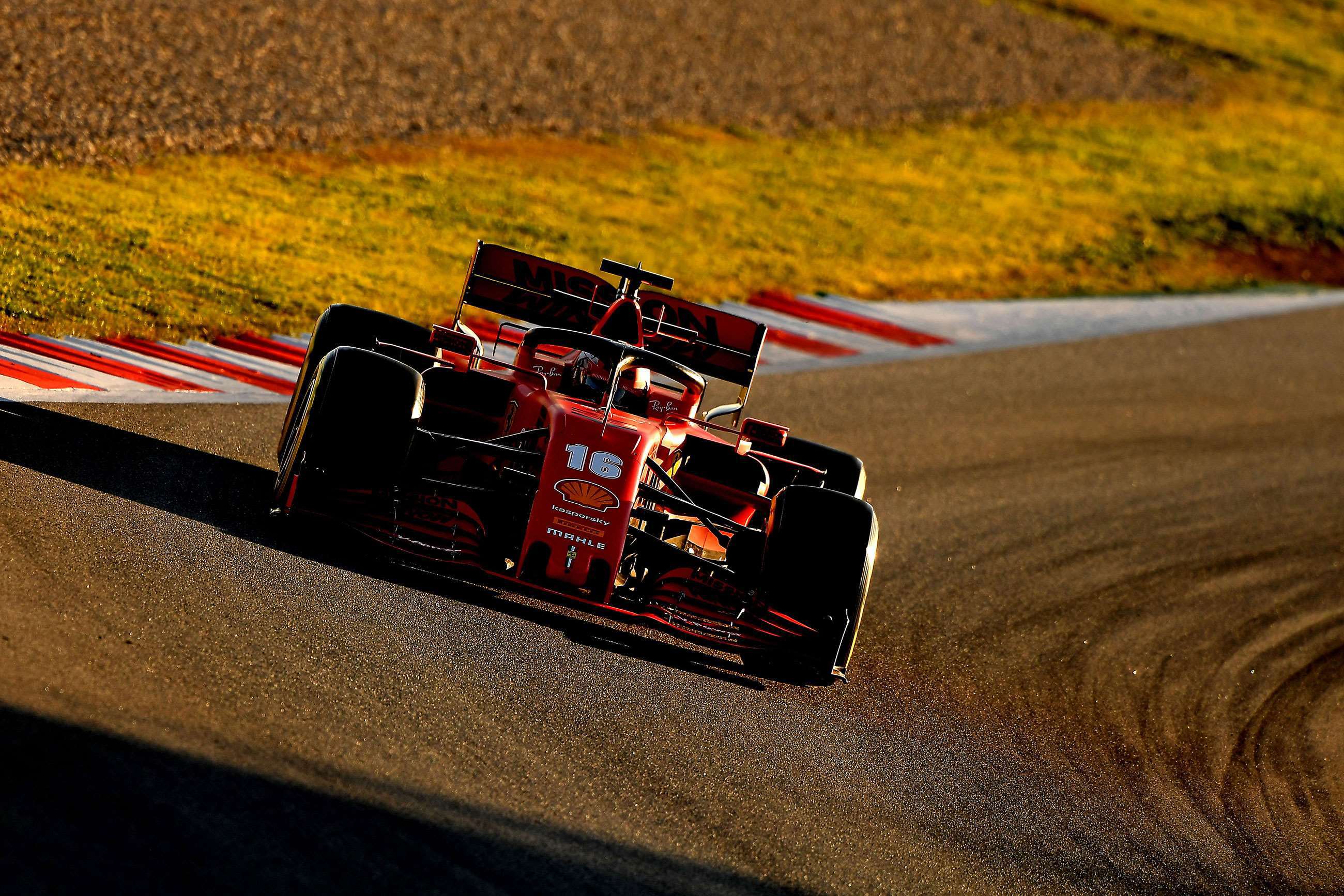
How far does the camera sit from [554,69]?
2359cm

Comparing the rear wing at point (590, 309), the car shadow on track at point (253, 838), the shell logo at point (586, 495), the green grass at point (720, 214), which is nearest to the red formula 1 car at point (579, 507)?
the shell logo at point (586, 495)

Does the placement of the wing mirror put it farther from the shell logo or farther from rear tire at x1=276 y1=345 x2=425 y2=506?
rear tire at x1=276 y1=345 x2=425 y2=506

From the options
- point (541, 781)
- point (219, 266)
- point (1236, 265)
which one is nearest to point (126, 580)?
point (541, 781)

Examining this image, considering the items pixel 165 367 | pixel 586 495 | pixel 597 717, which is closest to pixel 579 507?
pixel 586 495

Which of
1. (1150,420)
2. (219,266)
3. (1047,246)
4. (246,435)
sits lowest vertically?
(246,435)

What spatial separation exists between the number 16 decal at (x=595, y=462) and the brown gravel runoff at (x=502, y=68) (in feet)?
31.9

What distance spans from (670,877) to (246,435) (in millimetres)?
4920

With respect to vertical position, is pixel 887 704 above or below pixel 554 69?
below

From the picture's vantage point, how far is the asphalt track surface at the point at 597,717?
5609mm

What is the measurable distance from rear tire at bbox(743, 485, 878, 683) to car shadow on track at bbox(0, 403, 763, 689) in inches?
16.5

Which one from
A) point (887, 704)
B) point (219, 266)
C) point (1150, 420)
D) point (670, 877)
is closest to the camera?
point (670, 877)

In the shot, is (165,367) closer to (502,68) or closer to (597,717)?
(597,717)

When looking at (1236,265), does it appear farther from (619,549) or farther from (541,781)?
(541,781)

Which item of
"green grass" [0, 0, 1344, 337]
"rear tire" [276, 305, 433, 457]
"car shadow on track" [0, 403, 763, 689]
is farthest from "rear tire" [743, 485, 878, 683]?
"green grass" [0, 0, 1344, 337]
